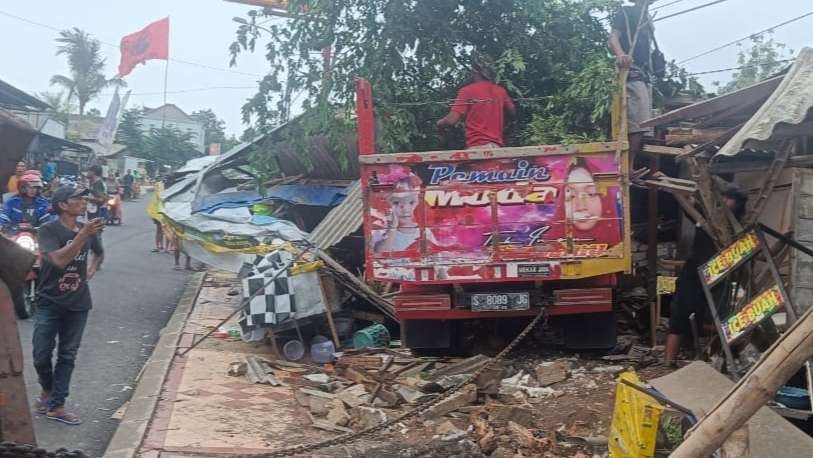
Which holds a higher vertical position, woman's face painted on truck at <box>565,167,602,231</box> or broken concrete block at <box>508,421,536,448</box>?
woman's face painted on truck at <box>565,167,602,231</box>

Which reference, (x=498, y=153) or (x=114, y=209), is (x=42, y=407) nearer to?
(x=498, y=153)

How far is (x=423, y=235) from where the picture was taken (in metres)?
7.58

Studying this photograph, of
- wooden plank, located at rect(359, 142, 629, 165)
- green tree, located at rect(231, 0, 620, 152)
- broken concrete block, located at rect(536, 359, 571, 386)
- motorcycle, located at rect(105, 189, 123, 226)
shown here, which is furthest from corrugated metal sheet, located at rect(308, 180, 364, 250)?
motorcycle, located at rect(105, 189, 123, 226)

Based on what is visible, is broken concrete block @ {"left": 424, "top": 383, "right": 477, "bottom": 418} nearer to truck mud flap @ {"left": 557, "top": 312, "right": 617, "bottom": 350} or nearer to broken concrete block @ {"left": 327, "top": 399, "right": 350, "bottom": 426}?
broken concrete block @ {"left": 327, "top": 399, "right": 350, "bottom": 426}

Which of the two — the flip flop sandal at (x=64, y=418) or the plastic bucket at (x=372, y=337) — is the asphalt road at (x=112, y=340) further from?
the plastic bucket at (x=372, y=337)

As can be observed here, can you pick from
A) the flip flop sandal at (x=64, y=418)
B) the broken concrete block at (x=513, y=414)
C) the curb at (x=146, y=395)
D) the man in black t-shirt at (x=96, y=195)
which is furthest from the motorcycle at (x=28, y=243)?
the broken concrete block at (x=513, y=414)

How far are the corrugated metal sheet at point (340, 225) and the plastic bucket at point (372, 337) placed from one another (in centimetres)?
124

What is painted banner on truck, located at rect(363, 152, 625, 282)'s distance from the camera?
734cm

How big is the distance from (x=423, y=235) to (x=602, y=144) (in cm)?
184

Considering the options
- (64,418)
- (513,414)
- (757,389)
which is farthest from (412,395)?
(757,389)

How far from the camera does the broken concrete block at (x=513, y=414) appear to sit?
19.4 feet

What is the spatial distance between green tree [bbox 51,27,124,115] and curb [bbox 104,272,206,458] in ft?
174

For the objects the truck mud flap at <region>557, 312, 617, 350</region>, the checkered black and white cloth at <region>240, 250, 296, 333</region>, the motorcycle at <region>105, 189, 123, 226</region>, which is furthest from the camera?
the motorcycle at <region>105, 189, 123, 226</region>

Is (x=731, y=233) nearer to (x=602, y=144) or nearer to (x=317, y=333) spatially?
(x=602, y=144)
